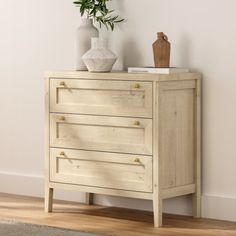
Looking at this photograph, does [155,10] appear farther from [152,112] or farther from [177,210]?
[177,210]

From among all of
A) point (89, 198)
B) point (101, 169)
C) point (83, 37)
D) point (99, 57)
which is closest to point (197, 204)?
point (101, 169)

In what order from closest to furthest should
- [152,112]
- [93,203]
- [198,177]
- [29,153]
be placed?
[152,112], [198,177], [93,203], [29,153]

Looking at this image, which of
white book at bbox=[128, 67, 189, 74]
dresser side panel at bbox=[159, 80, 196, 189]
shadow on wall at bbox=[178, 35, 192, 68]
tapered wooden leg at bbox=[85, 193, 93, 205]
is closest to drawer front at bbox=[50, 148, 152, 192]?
dresser side panel at bbox=[159, 80, 196, 189]

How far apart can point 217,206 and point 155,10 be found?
1.15 metres

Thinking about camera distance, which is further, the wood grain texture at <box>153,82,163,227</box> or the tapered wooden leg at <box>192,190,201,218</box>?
the tapered wooden leg at <box>192,190,201,218</box>

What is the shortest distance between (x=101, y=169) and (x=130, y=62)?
696mm

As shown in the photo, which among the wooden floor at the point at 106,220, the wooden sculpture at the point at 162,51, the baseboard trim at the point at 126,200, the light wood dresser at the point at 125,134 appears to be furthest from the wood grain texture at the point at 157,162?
the baseboard trim at the point at 126,200

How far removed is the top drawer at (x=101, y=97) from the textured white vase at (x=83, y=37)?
0.68ft

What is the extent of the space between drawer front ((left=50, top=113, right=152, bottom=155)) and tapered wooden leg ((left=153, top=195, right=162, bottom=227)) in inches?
9.9

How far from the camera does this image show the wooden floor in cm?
392

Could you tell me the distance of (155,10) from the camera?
4.32m

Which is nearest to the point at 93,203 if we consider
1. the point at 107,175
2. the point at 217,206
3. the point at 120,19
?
the point at 107,175

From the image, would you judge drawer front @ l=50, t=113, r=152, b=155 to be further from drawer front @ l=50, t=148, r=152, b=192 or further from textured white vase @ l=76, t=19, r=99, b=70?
textured white vase @ l=76, t=19, r=99, b=70

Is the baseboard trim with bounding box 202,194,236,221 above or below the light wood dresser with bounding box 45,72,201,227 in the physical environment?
below
